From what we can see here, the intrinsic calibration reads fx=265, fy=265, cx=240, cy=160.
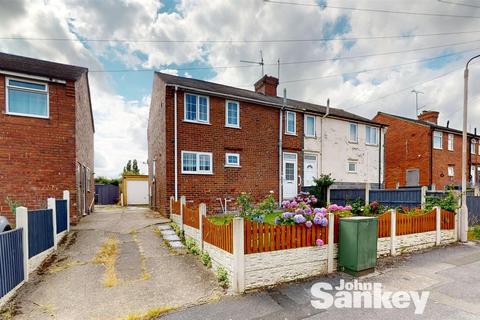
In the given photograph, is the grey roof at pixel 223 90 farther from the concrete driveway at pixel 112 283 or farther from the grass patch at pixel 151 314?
the grass patch at pixel 151 314

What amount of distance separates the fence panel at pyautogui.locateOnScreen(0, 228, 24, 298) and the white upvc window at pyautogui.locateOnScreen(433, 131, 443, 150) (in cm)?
3011

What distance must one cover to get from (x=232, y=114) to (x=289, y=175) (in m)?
5.43

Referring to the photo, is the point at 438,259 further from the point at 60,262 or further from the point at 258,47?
the point at 258,47

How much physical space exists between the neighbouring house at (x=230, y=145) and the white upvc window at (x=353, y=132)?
57 centimetres

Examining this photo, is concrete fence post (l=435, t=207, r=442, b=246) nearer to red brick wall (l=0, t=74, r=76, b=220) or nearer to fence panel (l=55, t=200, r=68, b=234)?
fence panel (l=55, t=200, r=68, b=234)

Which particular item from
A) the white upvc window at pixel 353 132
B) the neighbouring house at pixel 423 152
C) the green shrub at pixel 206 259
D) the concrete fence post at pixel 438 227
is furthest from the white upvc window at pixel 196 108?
the neighbouring house at pixel 423 152

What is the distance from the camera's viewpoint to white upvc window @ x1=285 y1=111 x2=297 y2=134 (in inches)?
664

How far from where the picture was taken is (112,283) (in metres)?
5.53

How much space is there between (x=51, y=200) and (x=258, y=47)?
58.6 ft

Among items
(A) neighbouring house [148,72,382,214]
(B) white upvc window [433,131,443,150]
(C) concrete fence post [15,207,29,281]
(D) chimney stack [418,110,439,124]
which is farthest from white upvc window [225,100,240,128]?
(D) chimney stack [418,110,439,124]

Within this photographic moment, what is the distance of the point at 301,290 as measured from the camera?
5.20m

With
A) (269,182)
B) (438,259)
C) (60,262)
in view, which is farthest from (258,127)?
(60,262)

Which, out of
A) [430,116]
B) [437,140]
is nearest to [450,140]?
[437,140]

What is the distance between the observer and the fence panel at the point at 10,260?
4.62 metres
